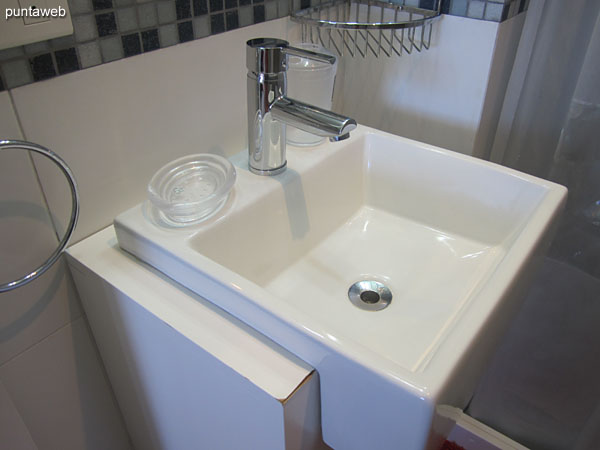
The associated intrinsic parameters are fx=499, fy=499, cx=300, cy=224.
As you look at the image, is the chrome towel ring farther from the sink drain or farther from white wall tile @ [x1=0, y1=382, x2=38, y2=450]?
the sink drain

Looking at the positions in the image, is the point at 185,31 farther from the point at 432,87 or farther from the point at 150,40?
the point at 432,87

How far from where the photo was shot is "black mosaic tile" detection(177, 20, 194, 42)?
0.71m

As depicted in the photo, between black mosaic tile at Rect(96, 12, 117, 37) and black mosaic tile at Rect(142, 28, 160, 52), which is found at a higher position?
black mosaic tile at Rect(96, 12, 117, 37)

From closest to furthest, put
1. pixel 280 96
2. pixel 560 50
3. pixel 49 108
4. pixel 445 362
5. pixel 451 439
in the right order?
pixel 445 362 < pixel 49 108 < pixel 280 96 < pixel 560 50 < pixel 451 439

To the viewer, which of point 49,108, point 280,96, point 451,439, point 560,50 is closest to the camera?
point 49,108

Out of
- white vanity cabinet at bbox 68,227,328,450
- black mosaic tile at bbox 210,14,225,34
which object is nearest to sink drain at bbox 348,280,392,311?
white vanity cabinet at bbox 68,227,328,450

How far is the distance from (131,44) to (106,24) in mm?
43

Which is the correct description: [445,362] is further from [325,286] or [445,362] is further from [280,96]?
[280,96]

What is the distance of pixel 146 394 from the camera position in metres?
0.78

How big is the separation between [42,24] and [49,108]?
10cm

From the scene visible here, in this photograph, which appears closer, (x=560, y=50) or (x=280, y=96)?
(x=280, y=96)

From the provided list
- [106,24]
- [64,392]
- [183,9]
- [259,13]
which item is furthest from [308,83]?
[64,392]

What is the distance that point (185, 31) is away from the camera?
2.34 ft

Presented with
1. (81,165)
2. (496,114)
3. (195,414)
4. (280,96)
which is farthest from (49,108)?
(496,114)
